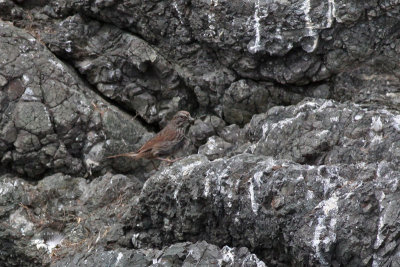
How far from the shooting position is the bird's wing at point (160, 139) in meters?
9.66

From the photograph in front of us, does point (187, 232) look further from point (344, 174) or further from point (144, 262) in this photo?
point (344, 174)

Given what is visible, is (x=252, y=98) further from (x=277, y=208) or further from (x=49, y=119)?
(x=277, y=208)

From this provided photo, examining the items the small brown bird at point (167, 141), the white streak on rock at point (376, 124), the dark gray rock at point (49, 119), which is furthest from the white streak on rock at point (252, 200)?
the dark gray rock at point (49, 119)

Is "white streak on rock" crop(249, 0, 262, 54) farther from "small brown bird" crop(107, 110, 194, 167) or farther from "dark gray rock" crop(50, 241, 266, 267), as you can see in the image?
"dark gray rock" crop(50, 241, 266, 267)

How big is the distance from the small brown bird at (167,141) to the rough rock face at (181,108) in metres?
0.20

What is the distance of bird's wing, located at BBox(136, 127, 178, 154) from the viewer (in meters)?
9.66

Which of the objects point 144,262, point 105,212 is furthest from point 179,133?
point 144,262

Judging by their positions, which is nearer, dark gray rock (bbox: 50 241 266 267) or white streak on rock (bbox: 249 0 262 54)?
dark gray rock (bbox: 50 241 266 267)

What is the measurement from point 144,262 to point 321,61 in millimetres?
4417

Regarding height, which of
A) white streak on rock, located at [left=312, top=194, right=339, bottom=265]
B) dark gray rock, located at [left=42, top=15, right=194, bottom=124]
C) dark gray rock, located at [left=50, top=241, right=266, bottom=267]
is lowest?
dark gray rock, located at [left=50, top=241, right=266, bottom=267]

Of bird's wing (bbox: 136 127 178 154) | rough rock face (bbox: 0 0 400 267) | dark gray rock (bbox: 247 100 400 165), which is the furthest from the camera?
bird's wing (bbox: 136 127 178 154)

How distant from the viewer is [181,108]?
34.2 feet

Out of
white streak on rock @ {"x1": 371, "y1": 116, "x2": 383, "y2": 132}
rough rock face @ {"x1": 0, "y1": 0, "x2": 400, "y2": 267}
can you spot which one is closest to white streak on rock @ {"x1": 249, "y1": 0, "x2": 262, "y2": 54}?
rough rock face @ {"x1": 0, "y1": 0, "x2": 400, "y2": 267}

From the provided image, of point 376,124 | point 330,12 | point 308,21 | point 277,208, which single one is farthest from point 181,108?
point 277,208
